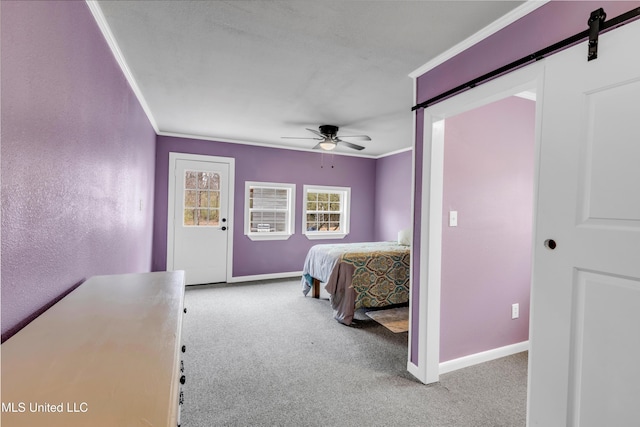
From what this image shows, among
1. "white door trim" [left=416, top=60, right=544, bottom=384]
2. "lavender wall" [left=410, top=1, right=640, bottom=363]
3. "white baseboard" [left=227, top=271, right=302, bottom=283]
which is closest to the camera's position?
"lavender wall" [left=410, top=1, right=640, bottom=363]

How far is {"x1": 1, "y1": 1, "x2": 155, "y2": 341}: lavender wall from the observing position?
0.94 meters

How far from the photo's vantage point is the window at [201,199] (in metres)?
4.74

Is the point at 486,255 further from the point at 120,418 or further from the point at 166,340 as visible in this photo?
the point at 120,418

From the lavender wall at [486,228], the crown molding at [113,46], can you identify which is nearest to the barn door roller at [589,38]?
the lavender wall at [486,228]

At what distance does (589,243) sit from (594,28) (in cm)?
90

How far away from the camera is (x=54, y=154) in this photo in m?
1.20

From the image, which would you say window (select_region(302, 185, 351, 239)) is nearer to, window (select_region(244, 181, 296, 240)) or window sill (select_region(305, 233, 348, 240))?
window sill (select_region(305, 233, 348, 240))

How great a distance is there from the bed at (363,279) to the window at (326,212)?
201cm

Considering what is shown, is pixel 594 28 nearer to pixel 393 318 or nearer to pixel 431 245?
pixel 431 245

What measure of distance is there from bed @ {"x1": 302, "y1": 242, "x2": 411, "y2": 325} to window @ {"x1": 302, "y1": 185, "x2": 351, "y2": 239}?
6.60 feet

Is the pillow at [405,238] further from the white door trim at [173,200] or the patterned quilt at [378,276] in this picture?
the white door trim at [173,200]

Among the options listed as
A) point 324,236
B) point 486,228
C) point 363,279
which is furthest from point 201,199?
point 486,228

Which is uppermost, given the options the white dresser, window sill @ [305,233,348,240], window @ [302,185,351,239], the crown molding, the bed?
the crown molding

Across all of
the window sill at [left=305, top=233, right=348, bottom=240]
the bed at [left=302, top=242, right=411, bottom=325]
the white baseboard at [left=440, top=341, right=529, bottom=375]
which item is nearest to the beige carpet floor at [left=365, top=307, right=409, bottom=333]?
the bed at [left=302, top=242, right=411, bottom=325]
